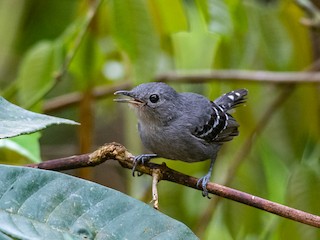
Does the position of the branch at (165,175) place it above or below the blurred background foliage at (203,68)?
above

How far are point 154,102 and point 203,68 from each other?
1.09 meters

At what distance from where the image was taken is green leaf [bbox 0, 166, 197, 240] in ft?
4.23

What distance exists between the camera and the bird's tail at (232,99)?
3256 millimetres

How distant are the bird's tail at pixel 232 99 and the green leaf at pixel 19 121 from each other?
1.85m

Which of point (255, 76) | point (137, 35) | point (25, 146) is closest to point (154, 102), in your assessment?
point (137, 35)

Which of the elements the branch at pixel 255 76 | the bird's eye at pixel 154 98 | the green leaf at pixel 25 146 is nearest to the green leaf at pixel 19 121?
the green leaf at pixel 25 146

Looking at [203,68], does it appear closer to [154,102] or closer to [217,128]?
[217,128]

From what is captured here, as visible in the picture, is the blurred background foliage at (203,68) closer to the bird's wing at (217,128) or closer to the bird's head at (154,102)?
the bird's head at (154,102)

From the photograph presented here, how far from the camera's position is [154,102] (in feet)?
9.32

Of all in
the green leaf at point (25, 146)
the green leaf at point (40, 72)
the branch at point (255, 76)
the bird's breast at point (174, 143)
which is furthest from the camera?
the branch at point (255, 76)

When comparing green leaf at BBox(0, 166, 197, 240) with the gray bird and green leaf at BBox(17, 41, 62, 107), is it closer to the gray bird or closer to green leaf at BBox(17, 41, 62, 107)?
the gray bird

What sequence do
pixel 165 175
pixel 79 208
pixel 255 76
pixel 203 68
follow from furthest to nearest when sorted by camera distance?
1. pixel 203 68
2. pixel 255 76
3. pixel 165 175
4. pixel 79 208

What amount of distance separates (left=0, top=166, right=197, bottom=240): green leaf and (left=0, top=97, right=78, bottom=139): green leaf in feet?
0.25

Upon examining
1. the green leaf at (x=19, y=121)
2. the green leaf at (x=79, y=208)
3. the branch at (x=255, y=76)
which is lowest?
the branch at (x=255, y=76)
